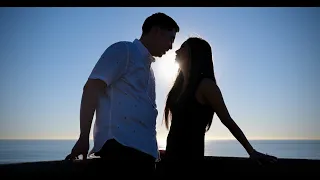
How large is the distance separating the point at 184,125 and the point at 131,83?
1.86ft

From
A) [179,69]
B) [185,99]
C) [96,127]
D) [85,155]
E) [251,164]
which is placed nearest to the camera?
[85,155]

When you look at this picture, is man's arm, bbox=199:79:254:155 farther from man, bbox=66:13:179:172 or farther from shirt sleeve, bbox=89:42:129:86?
shirt sleeve, bbox=89:42:129:86

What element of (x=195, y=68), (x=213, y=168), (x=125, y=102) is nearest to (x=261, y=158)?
(x=213, y=168)

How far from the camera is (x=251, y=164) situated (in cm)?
253

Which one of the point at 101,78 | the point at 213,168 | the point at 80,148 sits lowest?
the point at 213,168

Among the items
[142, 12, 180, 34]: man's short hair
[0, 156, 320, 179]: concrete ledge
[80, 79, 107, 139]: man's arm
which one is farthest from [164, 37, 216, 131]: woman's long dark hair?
[80, 79, 107, 139]: man's arm

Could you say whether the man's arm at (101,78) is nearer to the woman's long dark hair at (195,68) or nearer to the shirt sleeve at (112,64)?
the shirt sleeve at (112,64)

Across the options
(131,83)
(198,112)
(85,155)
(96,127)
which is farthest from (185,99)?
(85,155)

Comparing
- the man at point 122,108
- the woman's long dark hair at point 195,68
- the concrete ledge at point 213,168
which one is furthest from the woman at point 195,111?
the man at point 122,108

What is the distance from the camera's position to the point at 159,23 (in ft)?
8.59

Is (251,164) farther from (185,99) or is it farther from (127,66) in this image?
(127,66)

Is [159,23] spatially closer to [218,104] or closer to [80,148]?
[218,104]

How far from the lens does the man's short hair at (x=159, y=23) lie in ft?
8.59

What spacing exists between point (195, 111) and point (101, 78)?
772 mm
